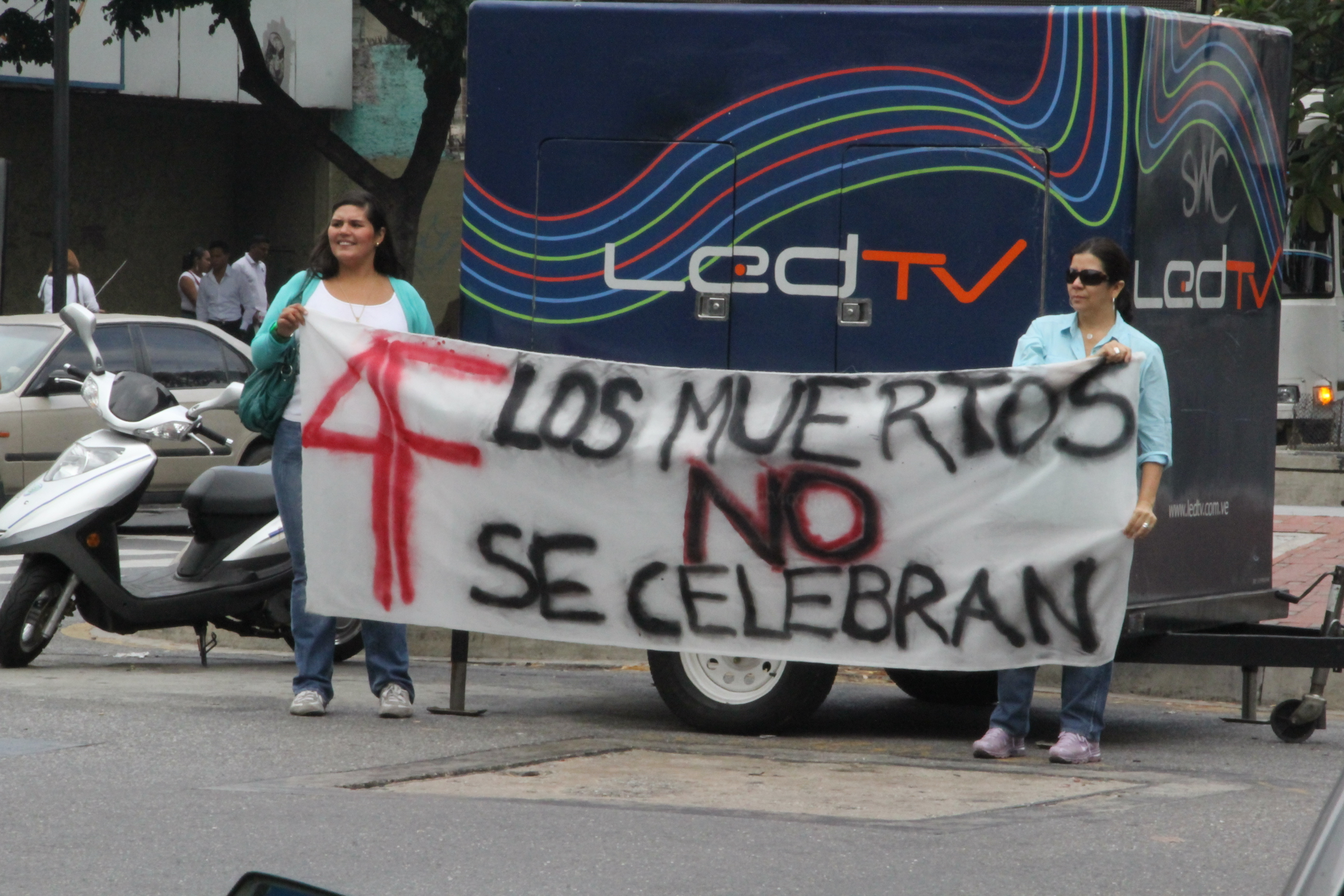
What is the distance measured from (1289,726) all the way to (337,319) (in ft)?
12.2

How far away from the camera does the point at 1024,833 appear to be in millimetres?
5223

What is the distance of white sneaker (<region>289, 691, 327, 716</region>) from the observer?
22.8 ft

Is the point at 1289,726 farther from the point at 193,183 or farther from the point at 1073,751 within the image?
the point at 193,183

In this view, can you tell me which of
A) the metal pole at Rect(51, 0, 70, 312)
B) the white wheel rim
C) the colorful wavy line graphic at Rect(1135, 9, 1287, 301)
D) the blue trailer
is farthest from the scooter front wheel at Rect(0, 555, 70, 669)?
the metal pole at Rect(51, 0, 70, 312)

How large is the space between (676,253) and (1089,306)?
1.52 metres

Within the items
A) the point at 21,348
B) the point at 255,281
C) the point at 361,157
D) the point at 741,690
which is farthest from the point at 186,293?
the point at 741,690

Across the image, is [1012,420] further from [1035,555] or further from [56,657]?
[56,657]

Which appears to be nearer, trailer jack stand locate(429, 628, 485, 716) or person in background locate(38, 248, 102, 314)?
trailer jack stand locate(429, 628, 485, 716)

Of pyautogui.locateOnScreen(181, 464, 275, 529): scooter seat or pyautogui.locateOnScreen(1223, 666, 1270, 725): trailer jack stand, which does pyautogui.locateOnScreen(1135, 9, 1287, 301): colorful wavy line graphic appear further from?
pyautogui.locateOnScreen(181, 464, 275, 529): scooter seat

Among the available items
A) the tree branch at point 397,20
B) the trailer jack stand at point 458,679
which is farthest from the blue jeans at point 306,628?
the tree branch at point 397,20

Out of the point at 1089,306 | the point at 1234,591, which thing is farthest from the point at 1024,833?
the point at 1234,591

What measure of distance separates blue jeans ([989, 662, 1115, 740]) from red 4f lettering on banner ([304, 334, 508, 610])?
2085 mm

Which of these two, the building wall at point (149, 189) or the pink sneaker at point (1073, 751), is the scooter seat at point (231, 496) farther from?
the building wall at point (149, 189)

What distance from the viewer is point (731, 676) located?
6836 mm
